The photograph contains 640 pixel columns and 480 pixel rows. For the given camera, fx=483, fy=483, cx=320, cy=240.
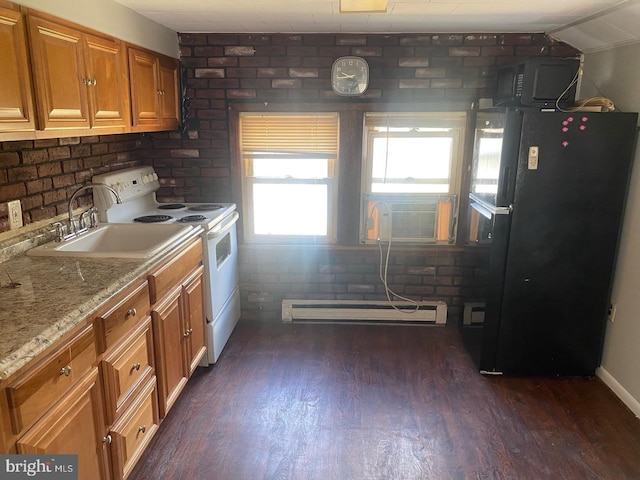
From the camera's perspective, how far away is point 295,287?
12.3ft

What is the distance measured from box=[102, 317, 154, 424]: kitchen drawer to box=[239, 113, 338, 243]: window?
1643 mm

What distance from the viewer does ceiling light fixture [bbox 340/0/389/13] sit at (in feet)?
7.00

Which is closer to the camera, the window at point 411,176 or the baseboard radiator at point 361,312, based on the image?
the window at point 411,176

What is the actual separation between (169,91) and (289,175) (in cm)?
99

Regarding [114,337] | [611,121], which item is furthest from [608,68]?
[114,337]

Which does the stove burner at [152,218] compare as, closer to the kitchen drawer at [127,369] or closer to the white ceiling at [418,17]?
the kitchen drawer at [127,369]

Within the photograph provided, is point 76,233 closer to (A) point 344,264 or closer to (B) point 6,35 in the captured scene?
(B) point 6,35

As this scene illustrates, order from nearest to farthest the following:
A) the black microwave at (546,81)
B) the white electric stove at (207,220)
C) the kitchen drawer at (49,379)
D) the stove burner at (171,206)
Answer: the kitchen drawer at (49,379) → the black microwave at (546,81) → the white electric stove at (207,220) → the stove burner at (171,206)

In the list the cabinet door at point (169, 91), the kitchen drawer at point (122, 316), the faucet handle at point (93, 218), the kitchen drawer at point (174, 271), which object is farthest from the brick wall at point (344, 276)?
the kitchen drawer at point (122, 316)

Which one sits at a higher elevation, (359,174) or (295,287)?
(359,174)

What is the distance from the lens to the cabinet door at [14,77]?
5.38 ft

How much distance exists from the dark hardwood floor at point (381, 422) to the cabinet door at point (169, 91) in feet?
5.22

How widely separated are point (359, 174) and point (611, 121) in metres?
1.58

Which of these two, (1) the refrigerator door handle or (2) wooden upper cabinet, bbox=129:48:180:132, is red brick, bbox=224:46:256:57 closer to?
(2) wooden upper cabinet, bbox=129:48:180:132
